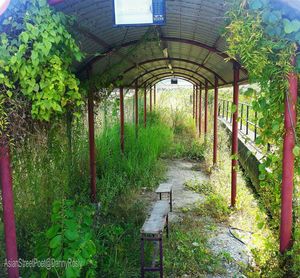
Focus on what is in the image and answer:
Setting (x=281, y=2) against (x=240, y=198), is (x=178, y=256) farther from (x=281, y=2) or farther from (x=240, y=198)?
(x=281, y=2)

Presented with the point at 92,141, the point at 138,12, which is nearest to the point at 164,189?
the point at 92,141

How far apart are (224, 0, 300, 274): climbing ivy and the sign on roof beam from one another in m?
0.68

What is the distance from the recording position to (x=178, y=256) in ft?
13.8

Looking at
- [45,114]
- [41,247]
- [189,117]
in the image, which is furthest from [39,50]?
[189,117]

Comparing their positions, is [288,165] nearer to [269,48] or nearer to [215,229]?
[269,48]

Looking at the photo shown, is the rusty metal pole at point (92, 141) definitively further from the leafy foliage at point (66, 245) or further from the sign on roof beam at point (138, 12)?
the leafy foliage at point (66, 245)

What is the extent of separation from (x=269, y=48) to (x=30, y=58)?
5.88 feet

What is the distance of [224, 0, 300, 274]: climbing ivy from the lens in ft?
8.22

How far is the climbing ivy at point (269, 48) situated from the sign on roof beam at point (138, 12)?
2.24 ft

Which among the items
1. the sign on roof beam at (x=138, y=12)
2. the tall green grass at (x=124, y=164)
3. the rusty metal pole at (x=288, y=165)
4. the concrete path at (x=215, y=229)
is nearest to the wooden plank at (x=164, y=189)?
the concrete path at (x=215, y=229)

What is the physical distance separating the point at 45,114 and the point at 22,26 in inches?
27.1

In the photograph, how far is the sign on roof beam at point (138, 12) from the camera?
311 centimetres

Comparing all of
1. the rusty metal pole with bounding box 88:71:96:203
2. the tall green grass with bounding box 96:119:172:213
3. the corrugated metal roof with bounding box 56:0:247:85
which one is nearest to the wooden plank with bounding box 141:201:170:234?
the tall green grass with bounding box 96:119:172:213

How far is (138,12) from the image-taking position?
3131 millimetres
